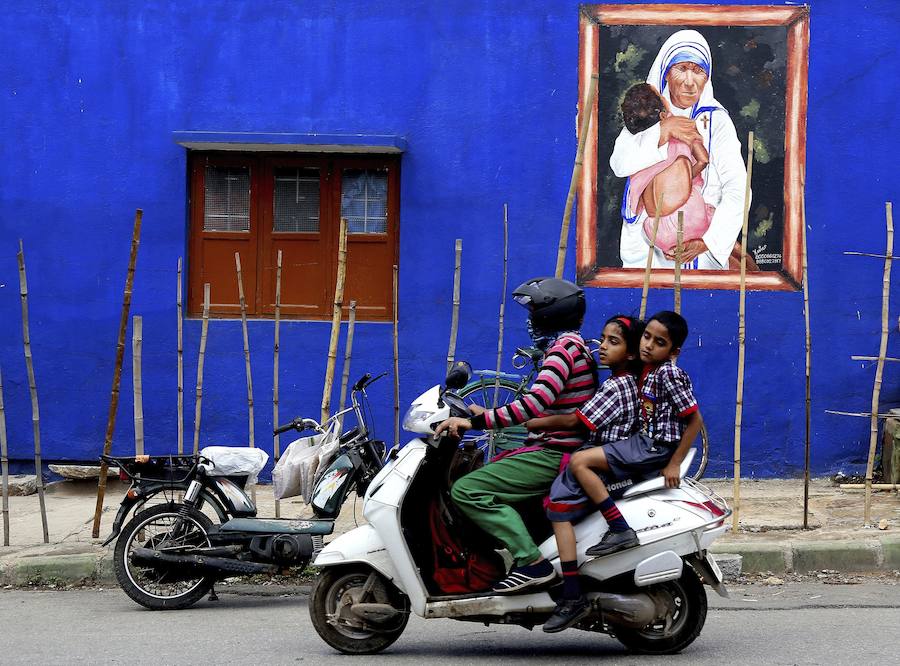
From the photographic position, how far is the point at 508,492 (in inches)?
187

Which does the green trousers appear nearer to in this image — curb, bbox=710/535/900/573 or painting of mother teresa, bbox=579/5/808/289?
curb, bbox=710/535/900/573

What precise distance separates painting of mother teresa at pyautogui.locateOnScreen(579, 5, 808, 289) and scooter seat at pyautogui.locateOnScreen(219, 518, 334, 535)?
388 centimetres

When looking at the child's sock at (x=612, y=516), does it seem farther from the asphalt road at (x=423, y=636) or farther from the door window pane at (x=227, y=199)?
the door window pane at (x=227, y=199)

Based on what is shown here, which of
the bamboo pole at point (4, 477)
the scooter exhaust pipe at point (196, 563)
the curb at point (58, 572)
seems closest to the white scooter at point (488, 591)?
the scooter exhaust pipe at point (196, 563)

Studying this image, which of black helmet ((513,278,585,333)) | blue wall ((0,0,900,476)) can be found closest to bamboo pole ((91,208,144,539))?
blue wall ((0,0,900,476))

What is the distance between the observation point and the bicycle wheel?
5.81 meters

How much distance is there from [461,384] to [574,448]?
2.05 ft

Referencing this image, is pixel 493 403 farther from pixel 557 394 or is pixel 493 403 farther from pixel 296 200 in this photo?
pixel 296 200

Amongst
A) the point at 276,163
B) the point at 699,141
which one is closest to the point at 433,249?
the point at 276,163

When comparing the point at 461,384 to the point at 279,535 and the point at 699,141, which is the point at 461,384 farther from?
the point at 699,141

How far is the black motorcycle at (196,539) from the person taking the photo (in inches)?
229

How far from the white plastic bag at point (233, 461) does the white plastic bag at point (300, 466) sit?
0.42m

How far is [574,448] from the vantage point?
15.9 feet

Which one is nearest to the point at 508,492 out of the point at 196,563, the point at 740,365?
the point at 196,563
